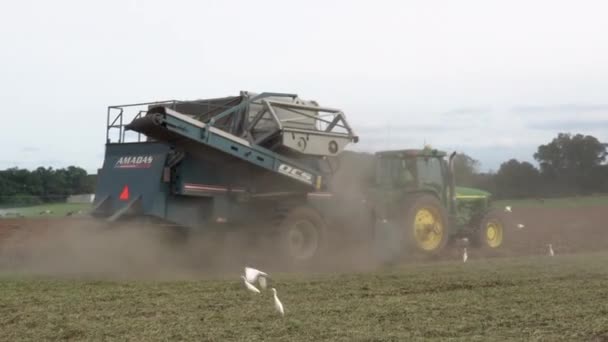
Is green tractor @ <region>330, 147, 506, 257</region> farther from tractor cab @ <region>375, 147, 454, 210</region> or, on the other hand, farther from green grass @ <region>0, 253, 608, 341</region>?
green grass @ <region>0, 253, 608, 341</region>

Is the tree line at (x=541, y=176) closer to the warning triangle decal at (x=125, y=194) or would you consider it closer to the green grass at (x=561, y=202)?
the green grass at (x=561, y=202)

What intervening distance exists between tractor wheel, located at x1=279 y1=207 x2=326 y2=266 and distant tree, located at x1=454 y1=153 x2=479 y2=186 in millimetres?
4483

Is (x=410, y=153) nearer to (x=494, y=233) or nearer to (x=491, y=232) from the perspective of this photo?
(x=491, y=232)

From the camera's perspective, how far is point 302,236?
1298cm

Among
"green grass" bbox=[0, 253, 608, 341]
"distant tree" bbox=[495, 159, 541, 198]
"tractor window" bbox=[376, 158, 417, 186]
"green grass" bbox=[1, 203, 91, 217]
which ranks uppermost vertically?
"distant tree" bbox=[495, 159, 541, 198]

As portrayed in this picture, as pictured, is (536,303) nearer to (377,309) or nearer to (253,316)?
(377,309)

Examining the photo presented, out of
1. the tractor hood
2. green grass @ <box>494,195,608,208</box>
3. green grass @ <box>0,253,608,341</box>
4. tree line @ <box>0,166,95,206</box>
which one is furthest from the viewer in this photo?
tree line @ <box>0,166,95,206</box>

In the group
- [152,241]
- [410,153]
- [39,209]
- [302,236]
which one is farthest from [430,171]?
[39,209]

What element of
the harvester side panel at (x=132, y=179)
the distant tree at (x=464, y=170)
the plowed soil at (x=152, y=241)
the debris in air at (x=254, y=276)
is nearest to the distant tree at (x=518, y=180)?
the plowed soil at (x=152, y=241)

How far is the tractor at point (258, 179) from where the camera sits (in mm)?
12016

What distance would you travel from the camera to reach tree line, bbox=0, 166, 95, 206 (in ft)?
125

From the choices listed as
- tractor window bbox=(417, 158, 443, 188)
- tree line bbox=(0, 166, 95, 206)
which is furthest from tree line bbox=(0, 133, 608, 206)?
tractor window bbox=(417, 158, 443, 188)

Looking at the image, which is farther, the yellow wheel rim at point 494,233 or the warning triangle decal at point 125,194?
the yellow wheel rim at point 494,233

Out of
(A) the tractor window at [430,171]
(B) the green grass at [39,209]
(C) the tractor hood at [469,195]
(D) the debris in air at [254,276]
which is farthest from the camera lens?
(B) the green grass at [39,209]
